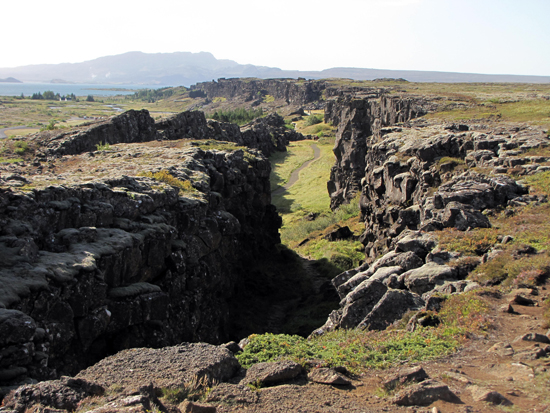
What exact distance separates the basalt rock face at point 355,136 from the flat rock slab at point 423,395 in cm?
6027

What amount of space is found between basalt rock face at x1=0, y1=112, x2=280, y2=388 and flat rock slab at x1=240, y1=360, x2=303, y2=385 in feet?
20.6

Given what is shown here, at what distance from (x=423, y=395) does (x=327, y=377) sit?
2.51 metres

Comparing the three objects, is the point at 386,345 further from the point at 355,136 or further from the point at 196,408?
the point at 355,136

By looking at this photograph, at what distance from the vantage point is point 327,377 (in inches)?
441

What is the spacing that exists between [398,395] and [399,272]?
10.1 metres

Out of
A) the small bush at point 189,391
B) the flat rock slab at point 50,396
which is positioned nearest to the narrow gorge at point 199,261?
the flat rock slab at point 50,396

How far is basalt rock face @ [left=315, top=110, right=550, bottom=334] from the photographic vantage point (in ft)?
57.4

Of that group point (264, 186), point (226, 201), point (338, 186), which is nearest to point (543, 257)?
point (226, 201)

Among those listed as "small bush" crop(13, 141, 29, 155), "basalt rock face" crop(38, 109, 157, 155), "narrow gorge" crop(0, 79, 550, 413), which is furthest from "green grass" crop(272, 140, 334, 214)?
"small bush" crop(13, 141, 29, 155)

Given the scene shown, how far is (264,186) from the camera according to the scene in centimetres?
4853

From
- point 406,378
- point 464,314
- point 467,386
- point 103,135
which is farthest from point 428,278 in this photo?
point 103,135

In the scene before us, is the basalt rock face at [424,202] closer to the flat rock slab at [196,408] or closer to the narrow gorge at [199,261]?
the narrow gorge at [199,261]

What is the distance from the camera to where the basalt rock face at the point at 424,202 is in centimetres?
1750

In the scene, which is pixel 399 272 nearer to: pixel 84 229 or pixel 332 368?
pixel 332 368
